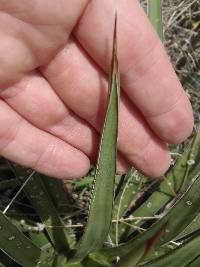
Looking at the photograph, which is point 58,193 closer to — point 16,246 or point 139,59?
point 16,246

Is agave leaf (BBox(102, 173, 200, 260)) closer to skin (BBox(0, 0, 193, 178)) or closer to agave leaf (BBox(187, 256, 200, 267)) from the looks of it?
agave leaf (BBox(187, 256, 200, 267))

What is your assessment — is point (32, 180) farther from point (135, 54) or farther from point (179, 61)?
point (179, 61)

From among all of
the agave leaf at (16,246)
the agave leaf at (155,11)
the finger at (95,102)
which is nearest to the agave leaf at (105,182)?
the agave leaf at (16,246)

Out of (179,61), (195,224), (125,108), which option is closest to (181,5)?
(179,61)

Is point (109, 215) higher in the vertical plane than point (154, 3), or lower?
lower

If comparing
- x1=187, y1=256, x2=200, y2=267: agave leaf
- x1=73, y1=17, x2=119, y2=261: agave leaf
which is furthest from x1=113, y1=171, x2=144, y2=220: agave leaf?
x1=187, y1=256, x2=200, y2=267: agave leaf

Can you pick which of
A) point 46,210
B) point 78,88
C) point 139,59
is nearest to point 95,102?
point 78,88
